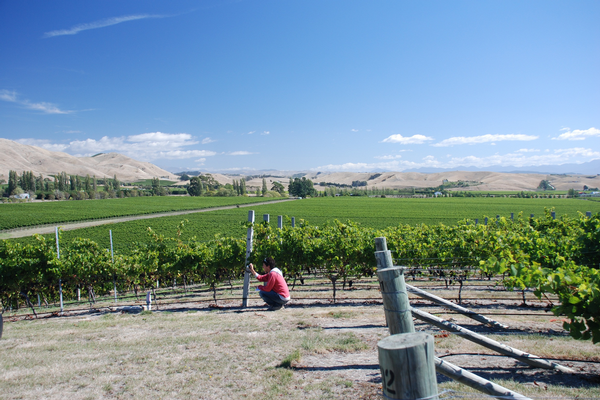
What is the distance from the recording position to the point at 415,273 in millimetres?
9828

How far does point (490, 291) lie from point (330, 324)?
18.0 ft

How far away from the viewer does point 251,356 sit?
4828mm

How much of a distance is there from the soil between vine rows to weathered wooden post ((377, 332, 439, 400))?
1.56m

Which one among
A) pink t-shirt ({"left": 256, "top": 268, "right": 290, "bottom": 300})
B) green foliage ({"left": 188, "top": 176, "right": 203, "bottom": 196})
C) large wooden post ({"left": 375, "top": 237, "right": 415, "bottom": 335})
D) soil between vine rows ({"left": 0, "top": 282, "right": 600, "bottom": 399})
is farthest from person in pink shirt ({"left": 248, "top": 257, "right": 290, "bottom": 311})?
green foliage ({"left": 188, "top": 176, "right": 203, "bottom": 196})

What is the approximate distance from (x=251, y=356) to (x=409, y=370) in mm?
3740

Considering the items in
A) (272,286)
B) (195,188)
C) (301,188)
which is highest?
(195,188)

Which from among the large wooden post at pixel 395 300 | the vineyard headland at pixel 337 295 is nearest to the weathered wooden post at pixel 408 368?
the large wooden post at pixel 395 300

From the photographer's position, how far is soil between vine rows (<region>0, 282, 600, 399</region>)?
3.90m

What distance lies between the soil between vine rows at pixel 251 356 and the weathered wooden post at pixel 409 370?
1.56 m

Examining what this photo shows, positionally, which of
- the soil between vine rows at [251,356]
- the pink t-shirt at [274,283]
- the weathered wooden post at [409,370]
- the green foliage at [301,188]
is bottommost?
the soil between vine rows at [251,356]

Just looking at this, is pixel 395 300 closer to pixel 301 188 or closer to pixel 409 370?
pixel 409 370

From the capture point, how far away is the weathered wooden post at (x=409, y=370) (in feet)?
5.18

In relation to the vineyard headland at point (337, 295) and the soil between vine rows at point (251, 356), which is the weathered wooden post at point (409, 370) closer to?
the soil between vine rows at point (251, 356)

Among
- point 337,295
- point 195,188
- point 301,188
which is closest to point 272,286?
point 337,295
